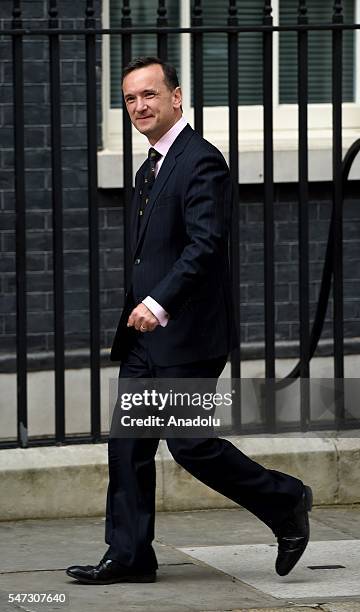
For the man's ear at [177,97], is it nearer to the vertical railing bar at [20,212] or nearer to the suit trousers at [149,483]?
the suit trousers at [149,483]

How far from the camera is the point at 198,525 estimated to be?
6.91 metres

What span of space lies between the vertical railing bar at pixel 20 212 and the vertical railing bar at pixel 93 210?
0.93ft

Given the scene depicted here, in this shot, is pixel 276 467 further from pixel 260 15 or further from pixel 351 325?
pixel 260 15

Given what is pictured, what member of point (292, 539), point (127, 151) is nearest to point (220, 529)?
point (292, 539)

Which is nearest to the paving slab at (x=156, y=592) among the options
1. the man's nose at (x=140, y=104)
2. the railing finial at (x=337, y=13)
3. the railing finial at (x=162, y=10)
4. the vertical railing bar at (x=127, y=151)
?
the vertical railing bar at (x=127, y=151)

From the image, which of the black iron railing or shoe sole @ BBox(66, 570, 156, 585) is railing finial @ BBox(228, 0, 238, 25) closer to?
the black iron railing

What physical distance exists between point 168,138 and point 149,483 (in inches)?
49.0

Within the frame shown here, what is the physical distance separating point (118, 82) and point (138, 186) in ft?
9.43

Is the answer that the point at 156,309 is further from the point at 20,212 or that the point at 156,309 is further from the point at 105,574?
the point at 20,212

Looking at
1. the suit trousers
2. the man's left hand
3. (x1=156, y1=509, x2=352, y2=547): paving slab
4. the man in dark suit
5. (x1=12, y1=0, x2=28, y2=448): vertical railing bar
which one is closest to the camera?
the man's left hand

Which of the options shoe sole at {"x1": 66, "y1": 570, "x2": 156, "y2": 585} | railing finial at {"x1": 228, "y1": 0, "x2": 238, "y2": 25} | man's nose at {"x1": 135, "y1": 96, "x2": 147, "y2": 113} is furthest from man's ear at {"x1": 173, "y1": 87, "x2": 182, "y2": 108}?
shoe sole at {"x1": 66, "y1": 570, "x2": 156, "y2": 585}

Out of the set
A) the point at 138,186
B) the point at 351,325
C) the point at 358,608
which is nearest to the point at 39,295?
the point at 351,325

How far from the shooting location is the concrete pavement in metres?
5.59

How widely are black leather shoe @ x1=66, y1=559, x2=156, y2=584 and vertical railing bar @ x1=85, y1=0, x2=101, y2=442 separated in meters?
1.36
